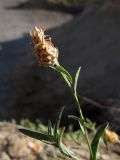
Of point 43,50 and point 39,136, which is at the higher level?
point 43,50

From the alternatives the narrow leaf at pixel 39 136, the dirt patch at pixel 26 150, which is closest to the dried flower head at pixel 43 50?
the narrow leaf at pixel 39 136

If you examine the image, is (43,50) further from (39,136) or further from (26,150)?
(26,150)

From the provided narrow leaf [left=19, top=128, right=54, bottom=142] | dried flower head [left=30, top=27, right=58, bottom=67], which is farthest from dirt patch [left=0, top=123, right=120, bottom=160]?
dried flower head [left=30, top=27, right=58, bottom=67]

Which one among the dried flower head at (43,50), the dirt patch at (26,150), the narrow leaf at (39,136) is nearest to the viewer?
the dried flower head at (43,50)

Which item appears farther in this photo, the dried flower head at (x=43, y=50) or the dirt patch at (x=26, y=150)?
the dirt patch at (x=26, y=150)

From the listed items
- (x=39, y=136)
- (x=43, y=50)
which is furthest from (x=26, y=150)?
(x=43, y=50)

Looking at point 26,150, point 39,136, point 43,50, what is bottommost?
point 26,150

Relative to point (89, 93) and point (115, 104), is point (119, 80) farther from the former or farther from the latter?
point (115, 104)

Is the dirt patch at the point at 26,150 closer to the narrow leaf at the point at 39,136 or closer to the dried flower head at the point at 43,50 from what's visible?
the narrow leaf at the point at 39,136
